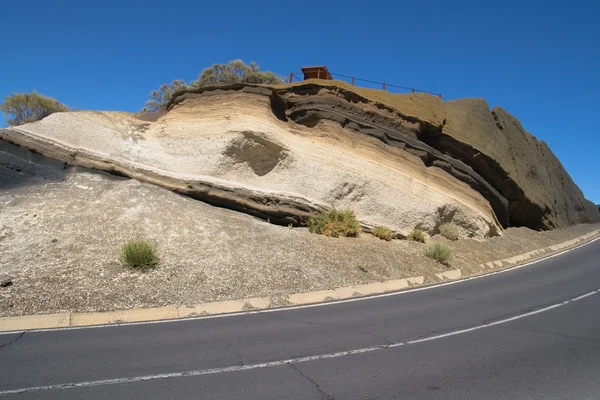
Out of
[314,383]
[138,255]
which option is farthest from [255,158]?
[314,383]

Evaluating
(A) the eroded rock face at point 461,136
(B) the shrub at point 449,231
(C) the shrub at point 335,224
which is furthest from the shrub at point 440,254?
(A) the eroded rock face at point 461,136

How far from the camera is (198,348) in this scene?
6730 millimetres

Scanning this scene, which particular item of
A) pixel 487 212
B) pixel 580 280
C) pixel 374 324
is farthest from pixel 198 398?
pixel 487 212

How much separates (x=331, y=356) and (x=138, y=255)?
21.6 ft

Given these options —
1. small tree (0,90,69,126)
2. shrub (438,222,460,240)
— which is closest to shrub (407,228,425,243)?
shrub (438,222,460,240)

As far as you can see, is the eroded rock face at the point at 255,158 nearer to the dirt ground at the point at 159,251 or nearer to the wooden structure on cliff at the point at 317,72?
the dirt ground at the point at 159,251

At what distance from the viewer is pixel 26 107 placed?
22.2 meters

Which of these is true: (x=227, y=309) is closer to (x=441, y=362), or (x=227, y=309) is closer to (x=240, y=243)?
(x=240, y=243)

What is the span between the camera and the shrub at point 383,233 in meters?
16.9

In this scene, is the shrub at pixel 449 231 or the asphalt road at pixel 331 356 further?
the shrub at pixel 449 231

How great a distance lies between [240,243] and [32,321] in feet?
20.1

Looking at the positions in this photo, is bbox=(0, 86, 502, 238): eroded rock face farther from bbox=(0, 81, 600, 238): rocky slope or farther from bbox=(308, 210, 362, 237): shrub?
bbox=(308, 210, 362, 237): shrub

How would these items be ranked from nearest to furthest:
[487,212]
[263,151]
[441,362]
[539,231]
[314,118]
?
[441,362] < [263,151] < [314,118] < [487,212] < [539,231]

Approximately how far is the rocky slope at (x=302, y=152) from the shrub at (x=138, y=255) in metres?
4.50
